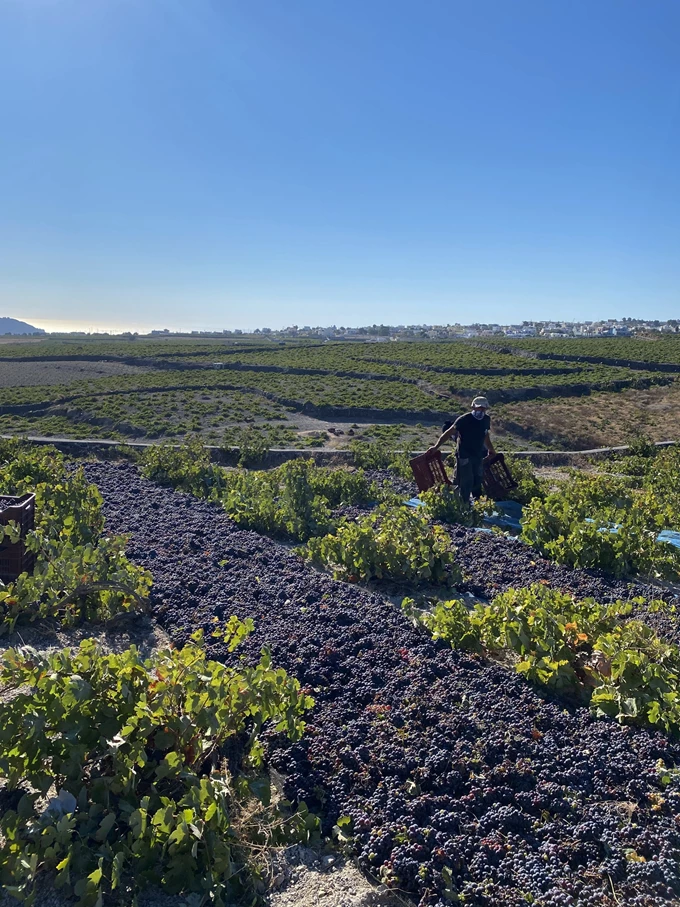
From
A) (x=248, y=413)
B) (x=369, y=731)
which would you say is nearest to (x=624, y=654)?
(x=369, y=731)

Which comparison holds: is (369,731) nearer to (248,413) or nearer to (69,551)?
(69,551)

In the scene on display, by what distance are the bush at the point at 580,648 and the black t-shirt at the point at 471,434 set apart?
4.16 meters

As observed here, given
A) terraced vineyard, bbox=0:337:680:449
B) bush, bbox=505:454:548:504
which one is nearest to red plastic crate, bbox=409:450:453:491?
bush, bbox=505:454:548:504

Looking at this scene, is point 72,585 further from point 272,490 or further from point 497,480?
point 497,480

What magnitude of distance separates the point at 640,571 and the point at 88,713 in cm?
573

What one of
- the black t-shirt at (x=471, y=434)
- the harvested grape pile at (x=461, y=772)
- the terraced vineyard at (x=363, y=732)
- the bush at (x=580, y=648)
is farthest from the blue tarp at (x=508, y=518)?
the harvested grape pile at (x=461, y=772)

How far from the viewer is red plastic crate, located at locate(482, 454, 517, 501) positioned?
1001 cm

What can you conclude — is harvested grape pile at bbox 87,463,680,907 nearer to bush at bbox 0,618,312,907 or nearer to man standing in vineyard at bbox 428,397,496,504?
bush at bbox 0,618,312,907

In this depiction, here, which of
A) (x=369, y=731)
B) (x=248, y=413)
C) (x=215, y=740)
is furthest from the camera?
(x=248, y=413)

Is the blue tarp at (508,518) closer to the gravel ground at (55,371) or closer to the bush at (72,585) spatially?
the bush at (72,585)

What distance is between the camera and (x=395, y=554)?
21.5 feet

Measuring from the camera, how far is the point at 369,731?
386 centimetres

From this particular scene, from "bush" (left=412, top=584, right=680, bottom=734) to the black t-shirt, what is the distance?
13.7 feet

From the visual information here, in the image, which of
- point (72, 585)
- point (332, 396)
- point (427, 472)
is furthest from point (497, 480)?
point (332, 396)
